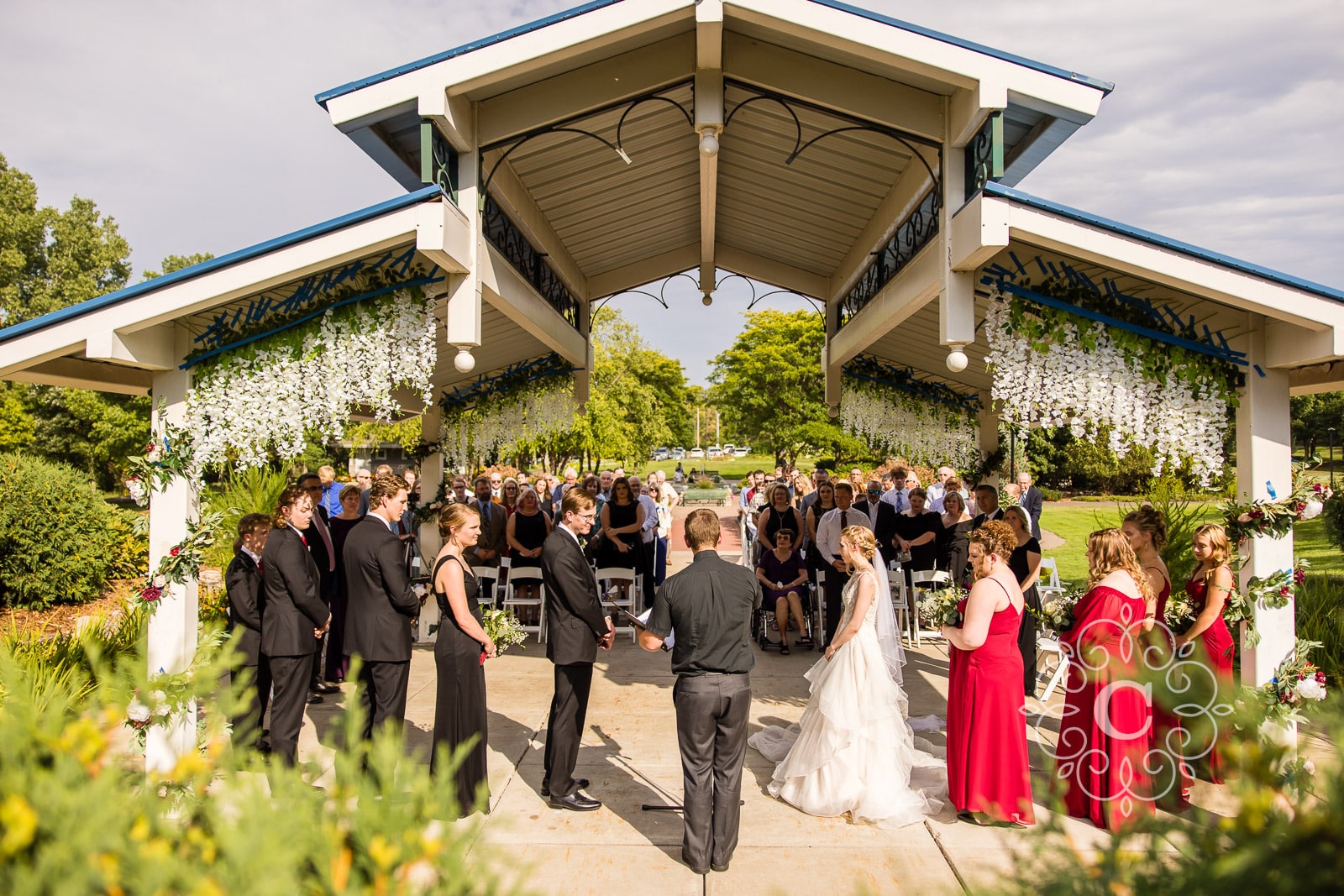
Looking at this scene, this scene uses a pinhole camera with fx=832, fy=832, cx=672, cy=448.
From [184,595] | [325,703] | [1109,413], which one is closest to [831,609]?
[1109,413]

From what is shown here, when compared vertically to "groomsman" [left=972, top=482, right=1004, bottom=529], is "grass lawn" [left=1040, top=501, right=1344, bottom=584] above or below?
below

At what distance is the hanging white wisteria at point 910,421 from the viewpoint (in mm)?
12211

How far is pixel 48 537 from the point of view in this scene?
446 inches

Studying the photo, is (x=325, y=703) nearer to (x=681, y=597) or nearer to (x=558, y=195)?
(x=681, y=597)

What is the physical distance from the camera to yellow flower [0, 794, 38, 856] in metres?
1.61

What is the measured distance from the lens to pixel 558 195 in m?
9.34

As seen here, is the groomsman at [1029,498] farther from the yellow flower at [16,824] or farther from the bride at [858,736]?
the yellow flower at [16,824]

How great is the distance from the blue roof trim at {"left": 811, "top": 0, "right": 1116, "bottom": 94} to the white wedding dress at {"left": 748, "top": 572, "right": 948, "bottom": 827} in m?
3.74

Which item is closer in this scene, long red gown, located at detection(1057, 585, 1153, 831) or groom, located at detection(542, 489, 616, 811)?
long red gown, located at detection(1057, 585, 1153, 831)

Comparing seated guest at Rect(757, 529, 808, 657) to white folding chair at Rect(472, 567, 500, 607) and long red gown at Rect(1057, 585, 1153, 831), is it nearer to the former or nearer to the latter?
white folding chair at Rect(472, 567, 500, 607)

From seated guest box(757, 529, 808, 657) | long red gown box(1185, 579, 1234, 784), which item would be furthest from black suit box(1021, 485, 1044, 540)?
long red gown box(1185, 579, 1234, 784)

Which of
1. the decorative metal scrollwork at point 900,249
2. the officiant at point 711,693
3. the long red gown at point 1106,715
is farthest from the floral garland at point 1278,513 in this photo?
the officiant at point 711,693

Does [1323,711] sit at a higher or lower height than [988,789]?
higher

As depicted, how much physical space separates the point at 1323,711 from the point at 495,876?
6.21 ft
